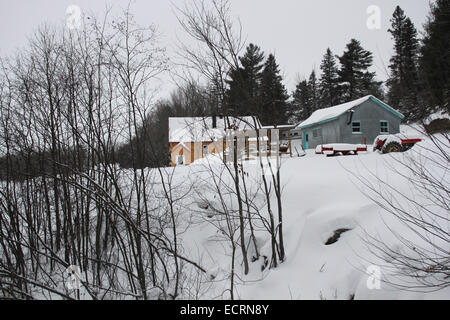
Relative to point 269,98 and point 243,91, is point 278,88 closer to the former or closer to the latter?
point 269,98

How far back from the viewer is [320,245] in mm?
4918

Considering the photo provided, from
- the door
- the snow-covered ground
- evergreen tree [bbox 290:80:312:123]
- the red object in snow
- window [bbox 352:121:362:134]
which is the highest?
evergreen tree [bbox 290:80:312:123]

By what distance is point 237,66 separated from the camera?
5.68 meters

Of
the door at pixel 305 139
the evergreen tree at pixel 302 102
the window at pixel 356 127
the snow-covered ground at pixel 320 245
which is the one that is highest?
the evergreen tree at pixel 302 102

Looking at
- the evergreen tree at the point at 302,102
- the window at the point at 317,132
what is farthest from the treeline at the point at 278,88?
the evergreen tree at the point at 302,102

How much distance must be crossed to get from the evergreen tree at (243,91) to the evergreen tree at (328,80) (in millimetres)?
30953

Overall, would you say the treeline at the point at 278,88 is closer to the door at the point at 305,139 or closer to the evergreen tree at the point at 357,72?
the door at the point at 305,139

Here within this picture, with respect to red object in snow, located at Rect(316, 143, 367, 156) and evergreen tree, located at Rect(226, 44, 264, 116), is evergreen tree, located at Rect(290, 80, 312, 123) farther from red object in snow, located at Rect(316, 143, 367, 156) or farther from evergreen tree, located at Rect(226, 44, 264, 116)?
evergreen tree, located at Rect(226, 44, 264, 116)

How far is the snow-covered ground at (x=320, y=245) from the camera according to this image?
12.7ft

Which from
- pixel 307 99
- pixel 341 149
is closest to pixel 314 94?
pixel 307 99

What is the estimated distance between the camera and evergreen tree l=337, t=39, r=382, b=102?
1182 inches

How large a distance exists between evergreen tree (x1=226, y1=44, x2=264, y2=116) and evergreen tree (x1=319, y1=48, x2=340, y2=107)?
31.0 m

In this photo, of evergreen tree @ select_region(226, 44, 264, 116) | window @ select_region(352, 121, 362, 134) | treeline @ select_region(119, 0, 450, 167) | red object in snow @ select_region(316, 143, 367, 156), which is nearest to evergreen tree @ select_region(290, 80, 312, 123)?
window @ select_region(352, 121, 362, 134)
